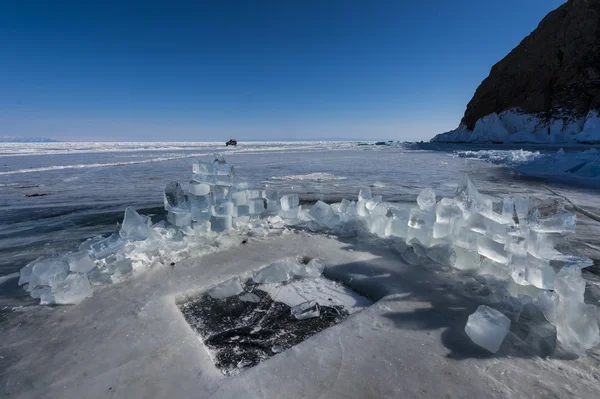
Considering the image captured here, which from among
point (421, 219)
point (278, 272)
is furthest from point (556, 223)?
point (278, 272)

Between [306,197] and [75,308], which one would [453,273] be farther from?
[306,197]

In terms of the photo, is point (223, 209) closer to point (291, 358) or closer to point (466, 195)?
point (291, 358)

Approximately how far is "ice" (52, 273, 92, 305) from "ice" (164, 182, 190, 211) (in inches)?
41.8

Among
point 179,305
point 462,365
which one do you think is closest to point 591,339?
point 462,365

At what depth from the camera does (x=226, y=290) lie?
68.7 inches

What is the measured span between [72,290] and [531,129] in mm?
39399

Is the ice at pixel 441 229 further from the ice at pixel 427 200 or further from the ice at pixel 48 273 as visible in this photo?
the ice at pixel 48 273

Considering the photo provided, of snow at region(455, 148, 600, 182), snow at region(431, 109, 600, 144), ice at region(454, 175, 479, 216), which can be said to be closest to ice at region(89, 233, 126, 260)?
ice at region(454, 175, 479, 216)

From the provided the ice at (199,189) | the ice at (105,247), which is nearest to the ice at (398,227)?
the ice at (199,189)

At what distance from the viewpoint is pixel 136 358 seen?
1.17 m

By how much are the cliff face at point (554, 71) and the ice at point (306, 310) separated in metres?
36.5

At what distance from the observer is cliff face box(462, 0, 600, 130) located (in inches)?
1056

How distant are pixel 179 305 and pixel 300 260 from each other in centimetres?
93

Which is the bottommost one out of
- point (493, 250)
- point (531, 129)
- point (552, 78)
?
point (493, 250)
